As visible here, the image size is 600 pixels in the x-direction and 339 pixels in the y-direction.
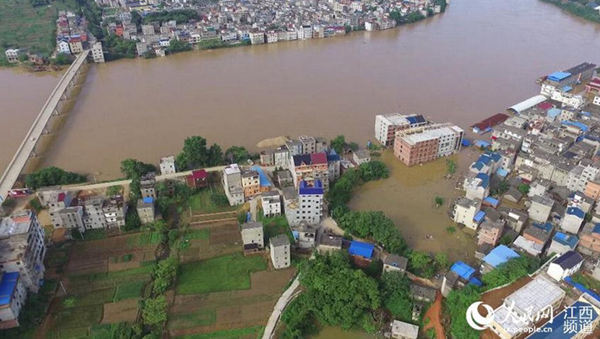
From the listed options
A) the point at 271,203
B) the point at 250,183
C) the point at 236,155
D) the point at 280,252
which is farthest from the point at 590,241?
the point at 236,155

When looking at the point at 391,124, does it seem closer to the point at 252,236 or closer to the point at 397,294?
the point at 252,236

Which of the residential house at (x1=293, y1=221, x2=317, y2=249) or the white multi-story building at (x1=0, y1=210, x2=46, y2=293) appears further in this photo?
the residential house at (x1=293, y1=221, x2=317, y2=249)

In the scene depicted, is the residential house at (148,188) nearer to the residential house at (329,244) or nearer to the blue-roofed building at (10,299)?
the blue-roofed building at (10,299)

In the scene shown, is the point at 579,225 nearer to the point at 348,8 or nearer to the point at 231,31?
the point at 231,31

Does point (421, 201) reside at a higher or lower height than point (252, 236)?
lower

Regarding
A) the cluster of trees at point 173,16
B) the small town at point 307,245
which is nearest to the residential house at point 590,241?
the small town at point 307,245

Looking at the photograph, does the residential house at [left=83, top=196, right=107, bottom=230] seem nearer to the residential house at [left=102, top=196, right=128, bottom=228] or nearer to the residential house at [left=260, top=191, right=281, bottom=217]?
the residential house at [left=102, top=196, right=128, bottom=228]

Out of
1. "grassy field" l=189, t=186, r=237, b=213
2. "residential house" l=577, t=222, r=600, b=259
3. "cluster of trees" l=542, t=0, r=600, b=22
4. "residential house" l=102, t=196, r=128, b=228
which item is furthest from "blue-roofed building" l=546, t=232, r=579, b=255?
"cluster of trees" l=542, t=0, r=600, b=22
